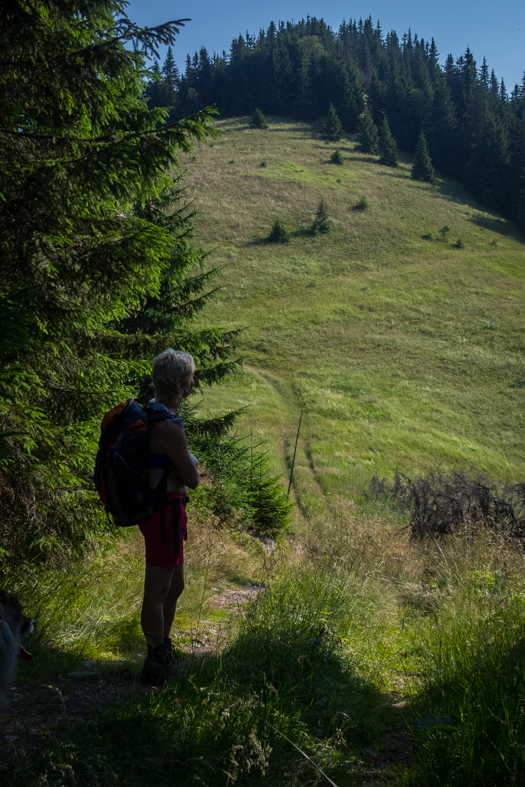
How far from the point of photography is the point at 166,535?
316 cm

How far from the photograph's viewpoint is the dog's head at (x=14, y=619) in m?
2.76

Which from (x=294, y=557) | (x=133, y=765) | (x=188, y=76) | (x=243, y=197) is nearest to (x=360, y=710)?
(x=133, y=765)

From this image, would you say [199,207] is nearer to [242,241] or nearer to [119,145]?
[242,241]

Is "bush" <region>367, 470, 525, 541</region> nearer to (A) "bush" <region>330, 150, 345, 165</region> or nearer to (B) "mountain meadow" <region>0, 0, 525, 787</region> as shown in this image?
(B) "mountain meadow" <region>0, 0, 525, 787</region>

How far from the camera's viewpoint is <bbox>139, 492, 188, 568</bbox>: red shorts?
10.4 ft

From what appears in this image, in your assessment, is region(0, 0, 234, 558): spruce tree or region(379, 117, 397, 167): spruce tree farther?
region(379, 117, 397, 167): spruce tree

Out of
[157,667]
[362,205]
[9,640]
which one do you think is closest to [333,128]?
[362,205]

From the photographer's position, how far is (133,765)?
7.23ft

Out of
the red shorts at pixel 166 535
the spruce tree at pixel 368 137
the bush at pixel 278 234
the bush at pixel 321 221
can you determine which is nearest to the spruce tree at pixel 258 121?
the spruce tree at pixel 368 137

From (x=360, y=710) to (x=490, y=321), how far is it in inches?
1795

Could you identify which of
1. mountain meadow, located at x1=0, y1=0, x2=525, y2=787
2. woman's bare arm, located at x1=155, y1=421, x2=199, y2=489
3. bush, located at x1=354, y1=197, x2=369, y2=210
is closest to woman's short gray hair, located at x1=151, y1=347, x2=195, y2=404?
woman's bare arm, located at x1=155, y1=421, x2=199, y2=489

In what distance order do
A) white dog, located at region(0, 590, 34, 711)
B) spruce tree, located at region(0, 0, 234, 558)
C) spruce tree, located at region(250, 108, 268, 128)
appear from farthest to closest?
1. spruce tree, located at region(250, 108, 268, 128)
2. spruce tree, located at region(0, 0, 234, 558)
3. white dog, located at region(0, 590, 34, 711)

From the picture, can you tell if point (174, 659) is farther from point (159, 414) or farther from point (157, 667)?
point (159, 414)

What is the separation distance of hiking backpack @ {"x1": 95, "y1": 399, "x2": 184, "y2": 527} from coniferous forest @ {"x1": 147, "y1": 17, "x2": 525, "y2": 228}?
86.2m
